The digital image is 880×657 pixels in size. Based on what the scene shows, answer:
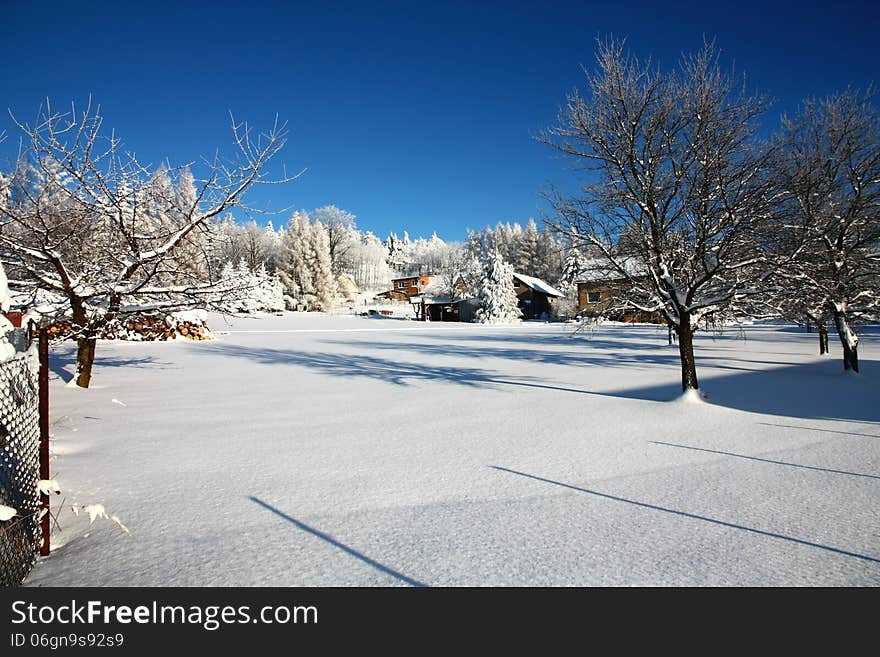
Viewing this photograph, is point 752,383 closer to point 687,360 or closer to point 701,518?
point 687,360

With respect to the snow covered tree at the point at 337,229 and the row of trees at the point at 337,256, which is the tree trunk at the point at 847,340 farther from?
the snow covered tree at the point at 337,229

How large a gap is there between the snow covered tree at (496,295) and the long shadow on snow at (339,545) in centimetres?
4014

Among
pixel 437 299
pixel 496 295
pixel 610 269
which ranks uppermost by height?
pixel 437 299

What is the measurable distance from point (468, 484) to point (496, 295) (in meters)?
40.3

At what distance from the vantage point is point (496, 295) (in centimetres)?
4397

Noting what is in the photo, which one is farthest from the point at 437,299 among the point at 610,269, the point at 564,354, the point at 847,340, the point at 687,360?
the point at 687,360

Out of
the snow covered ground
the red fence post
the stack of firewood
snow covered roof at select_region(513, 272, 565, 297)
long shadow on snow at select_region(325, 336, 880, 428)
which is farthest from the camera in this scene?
snow covered roof at select_region(513, 272, 565, 297)

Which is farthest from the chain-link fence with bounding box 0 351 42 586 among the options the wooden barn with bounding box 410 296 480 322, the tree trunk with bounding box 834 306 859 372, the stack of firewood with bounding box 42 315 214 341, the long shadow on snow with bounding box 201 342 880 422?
the wooden barn with bounding box 410 296 480 322

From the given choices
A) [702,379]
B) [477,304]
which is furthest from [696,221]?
[477,304]

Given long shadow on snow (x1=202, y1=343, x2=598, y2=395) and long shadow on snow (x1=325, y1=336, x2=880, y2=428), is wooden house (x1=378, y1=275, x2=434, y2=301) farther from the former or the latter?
long shadow on snow (x1=325, y1=336, x2=880, y2=428)

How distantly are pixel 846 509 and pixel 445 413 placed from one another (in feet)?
16.8

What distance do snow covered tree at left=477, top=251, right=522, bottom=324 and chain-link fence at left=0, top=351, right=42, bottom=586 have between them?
41.1m

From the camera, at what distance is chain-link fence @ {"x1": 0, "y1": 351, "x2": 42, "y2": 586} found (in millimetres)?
2615
